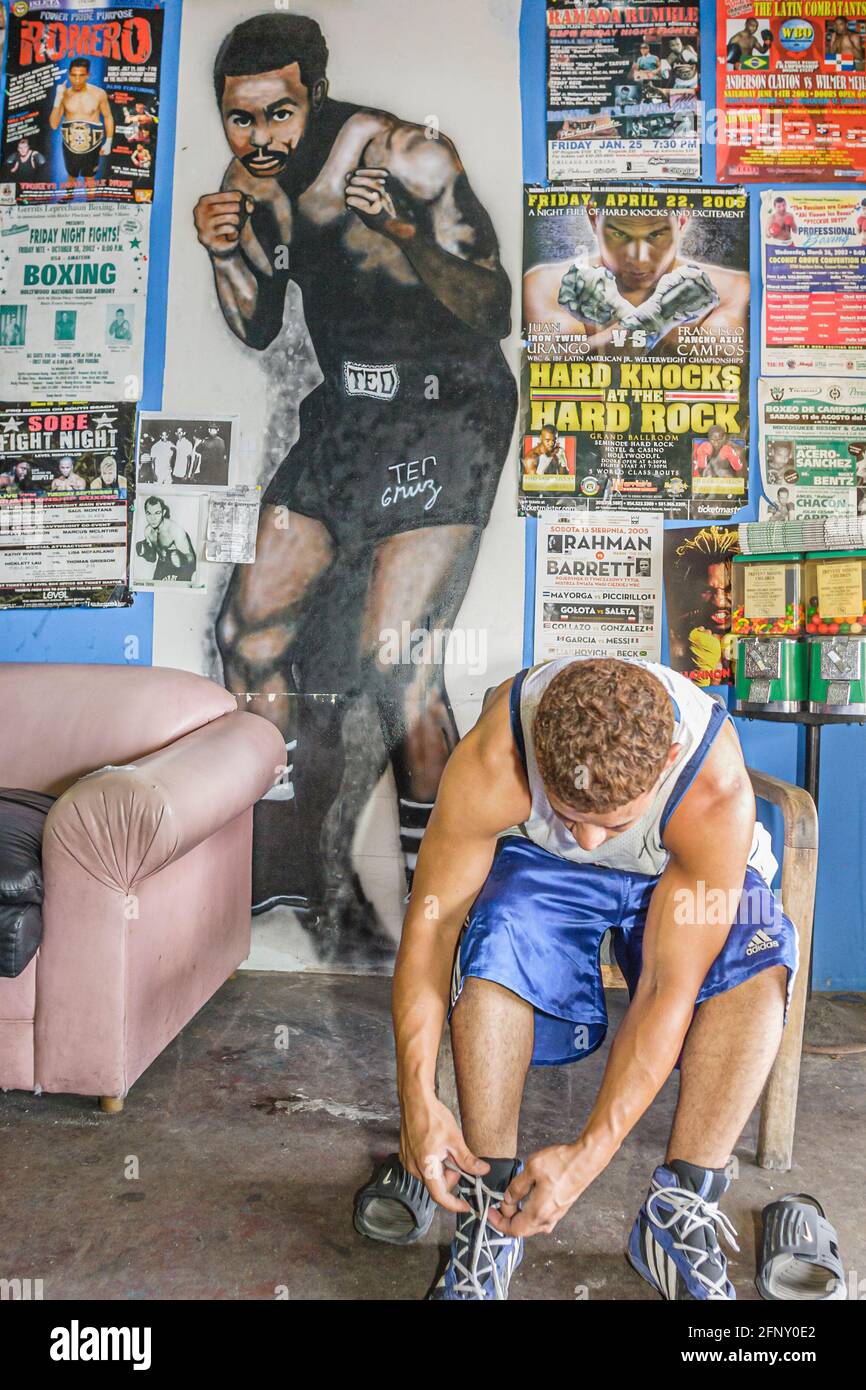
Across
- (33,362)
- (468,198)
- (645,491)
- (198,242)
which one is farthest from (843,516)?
(33,362)

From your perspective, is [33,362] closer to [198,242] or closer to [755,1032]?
[198,242]

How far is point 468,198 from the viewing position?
9.18 feet

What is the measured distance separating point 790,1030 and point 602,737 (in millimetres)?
858

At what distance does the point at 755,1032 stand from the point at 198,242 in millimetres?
2612

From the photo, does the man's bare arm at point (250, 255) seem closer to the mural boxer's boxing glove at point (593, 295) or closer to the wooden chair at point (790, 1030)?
the mural boxer's boxing glove at point (593, 295)

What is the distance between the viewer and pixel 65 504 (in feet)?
9.42

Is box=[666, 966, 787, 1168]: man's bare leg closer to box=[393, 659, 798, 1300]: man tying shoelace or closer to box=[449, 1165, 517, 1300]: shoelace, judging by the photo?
box=[393, 659, 798, 1300]: man tying shoelace

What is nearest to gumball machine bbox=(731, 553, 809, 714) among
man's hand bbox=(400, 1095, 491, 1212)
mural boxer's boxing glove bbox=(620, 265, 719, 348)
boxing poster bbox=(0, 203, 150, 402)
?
mural boxer's boxing glove bbox=(620, 265, 719, 348)

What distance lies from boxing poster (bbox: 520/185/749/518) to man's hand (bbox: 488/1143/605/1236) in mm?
1885

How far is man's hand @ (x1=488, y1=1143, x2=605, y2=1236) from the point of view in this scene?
1.28 meters

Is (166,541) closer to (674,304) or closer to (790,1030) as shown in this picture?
(674,304)

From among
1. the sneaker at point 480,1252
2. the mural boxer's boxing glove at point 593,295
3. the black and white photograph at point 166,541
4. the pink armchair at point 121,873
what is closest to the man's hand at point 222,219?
the black and white photograph at point 166,541

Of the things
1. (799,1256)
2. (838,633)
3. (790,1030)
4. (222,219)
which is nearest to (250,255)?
(222,219)

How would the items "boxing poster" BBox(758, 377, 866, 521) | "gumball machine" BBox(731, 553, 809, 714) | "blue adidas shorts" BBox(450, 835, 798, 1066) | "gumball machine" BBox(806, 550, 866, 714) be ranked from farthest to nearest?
1. "boxing poster" BBox(758, 377, 866, 521)
2. "gumball machine" BBox(731, 553, 809, 714)
3. "gumball machine" BBox(806, 550, 866, 714)
4. "blue adidas shorts" BBox(450, 835, 798, 1066)
